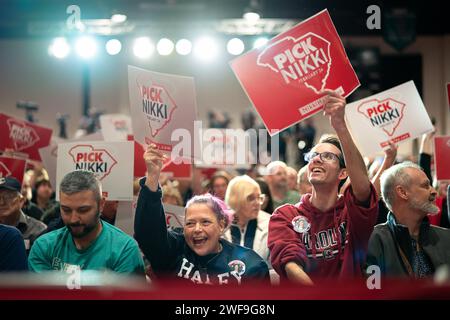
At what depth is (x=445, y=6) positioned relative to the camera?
10805 mm

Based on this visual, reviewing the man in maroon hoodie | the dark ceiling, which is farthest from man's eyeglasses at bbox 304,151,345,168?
the dark ceiling

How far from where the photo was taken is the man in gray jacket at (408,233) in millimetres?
3209

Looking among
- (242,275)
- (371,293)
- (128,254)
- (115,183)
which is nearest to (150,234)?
(128,254)

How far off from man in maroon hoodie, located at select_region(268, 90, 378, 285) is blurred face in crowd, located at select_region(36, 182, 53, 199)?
3.44 metres

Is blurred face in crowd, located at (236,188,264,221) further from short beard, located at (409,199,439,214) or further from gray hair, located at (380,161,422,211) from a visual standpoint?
short beard, located at (409,199,439,214)

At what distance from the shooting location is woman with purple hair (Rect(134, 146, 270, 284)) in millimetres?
3271

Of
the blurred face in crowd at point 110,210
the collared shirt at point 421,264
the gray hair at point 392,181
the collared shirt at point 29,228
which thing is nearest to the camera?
the collared shirt at point 421,264

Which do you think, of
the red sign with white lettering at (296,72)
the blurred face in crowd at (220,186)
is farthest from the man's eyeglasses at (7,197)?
the blurred face in crowd at (220,186)

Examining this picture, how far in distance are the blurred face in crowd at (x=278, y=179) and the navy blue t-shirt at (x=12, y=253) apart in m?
2.50

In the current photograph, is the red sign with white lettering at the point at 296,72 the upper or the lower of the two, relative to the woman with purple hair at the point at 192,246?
upper

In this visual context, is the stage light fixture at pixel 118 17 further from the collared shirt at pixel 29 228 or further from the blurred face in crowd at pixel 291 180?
the collared shirt at pixel 29 228

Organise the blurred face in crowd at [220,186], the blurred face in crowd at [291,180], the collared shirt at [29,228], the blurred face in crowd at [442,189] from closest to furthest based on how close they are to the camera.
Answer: the collared shirt at [29,228], the blurred face in crowd at [442,189], the blurred face in crowd at [291,180], the blurred face in crowd at [220,186]

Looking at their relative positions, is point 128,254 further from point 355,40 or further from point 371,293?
point 355,40
